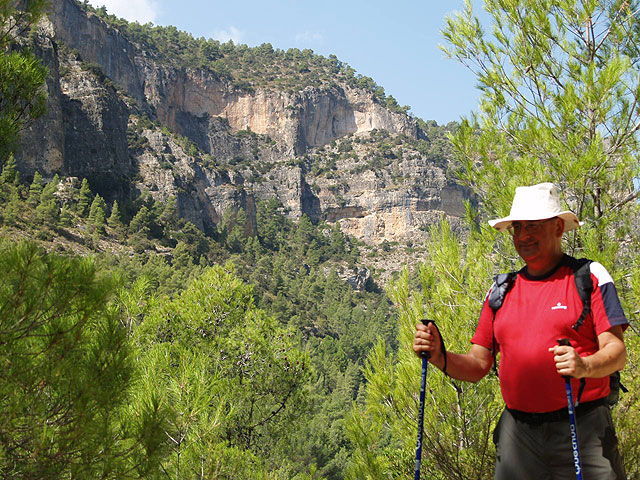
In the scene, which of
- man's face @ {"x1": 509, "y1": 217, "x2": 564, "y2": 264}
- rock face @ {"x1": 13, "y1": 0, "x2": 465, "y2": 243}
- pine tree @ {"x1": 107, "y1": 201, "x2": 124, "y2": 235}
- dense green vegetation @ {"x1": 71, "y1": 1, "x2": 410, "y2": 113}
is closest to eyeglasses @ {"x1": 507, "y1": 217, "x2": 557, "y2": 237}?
man's face @ {"x1": 509, "y1": 217, "x2": 564, "y2": 264}

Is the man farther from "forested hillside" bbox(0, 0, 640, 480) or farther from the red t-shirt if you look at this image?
"forested hillside" bbox(0, 0, 640, 480)

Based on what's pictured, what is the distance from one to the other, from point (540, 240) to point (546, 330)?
1.15ft

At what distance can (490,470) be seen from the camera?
11.9 ft

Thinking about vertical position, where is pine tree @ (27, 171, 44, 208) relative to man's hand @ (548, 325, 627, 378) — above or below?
above

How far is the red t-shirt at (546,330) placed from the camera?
1812mm

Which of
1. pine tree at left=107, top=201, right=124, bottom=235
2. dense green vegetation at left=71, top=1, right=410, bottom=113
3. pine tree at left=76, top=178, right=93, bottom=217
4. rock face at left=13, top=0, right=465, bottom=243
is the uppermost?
dense green vegetation at left=71, top=1, right=410, bottom=113

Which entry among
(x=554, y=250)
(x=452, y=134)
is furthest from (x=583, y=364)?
(x=452, y=134)

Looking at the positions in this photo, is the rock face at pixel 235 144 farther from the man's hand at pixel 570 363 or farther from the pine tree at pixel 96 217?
the man's hand at pixel 570 363

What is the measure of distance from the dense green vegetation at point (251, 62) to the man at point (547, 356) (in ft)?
291

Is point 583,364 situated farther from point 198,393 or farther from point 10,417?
point 198,393

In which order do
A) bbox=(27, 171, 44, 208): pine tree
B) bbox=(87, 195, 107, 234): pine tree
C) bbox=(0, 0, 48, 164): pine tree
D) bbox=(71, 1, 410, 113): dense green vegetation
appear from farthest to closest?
bbox=(71, 1, 410, 113): dense green vegetation → bbox=(87, 195, 107, 234): pine tree → bbox=(27, 171, 44, 208): pine tree → bbox=(0, 0, 48, 164): pine tree

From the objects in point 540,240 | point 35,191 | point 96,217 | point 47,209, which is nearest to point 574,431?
point 540,240

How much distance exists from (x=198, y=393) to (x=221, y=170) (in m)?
71.9

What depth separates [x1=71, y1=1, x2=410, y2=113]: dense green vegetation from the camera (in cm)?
8856
